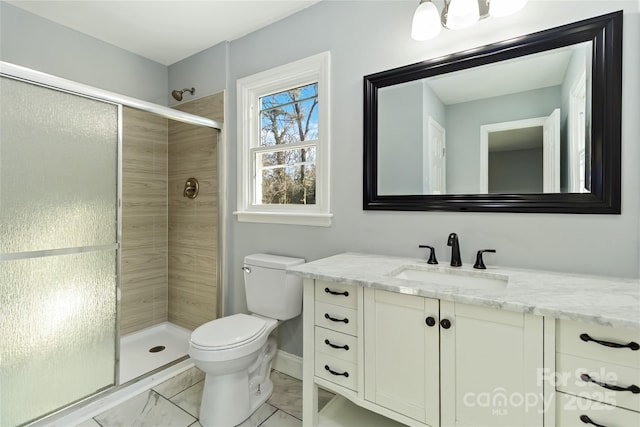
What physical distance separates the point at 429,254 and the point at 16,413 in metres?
2.18

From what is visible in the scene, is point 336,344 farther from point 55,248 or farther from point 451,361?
point 55,248

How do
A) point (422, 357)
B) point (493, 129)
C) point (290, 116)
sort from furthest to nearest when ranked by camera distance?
point (290, 116) < point (493, 129) < point (422, 357)

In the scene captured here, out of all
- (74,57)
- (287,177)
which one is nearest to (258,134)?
(287,177)

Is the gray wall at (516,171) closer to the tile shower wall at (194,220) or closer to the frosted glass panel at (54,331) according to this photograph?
the tile shower wall at (194,220)

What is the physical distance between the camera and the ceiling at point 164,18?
1968mm

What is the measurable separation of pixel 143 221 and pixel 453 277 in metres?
2.61

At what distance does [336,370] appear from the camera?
4.31ft

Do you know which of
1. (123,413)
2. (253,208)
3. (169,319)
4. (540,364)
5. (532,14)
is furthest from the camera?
(169,319)

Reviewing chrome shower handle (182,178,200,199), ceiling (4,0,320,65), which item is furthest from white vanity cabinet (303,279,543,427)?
ceiling (4,0,320,65)

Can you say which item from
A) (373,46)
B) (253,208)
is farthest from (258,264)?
(373,46)

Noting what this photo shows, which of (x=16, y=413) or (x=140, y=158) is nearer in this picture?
(x=16, y=413)

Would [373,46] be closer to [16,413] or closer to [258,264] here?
[258,264]

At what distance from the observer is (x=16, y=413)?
1462 mm

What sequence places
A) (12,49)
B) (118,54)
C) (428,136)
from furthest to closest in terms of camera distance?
(118,54), (12,49), (428,136)
